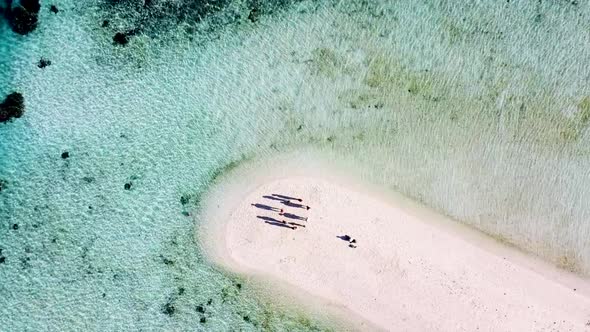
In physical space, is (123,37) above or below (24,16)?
above

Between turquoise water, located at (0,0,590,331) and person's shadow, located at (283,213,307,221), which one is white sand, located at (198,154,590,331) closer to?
person's shadow, located at (283,213,307,221)

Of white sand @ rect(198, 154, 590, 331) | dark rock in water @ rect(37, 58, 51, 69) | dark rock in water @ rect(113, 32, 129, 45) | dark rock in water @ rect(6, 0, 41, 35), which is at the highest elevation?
dark rock in water @ rect(113, 32, 129, 45)

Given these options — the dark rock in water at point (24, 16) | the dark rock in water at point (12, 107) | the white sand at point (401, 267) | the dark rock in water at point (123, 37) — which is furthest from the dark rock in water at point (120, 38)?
the white sand at point (401, 267)

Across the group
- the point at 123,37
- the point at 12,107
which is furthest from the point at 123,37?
the point at 12,107

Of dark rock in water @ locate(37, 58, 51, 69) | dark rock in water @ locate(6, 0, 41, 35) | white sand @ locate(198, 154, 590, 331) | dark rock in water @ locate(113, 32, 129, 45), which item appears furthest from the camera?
dark rock in water @ locate(113, 32, 129, 45)

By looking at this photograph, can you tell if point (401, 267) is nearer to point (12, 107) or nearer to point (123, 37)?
point (123, 37)

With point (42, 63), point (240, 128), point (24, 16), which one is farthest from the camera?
point (240, 128)

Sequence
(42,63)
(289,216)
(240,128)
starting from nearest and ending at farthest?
(289,216) → (42,63) → (240,128)

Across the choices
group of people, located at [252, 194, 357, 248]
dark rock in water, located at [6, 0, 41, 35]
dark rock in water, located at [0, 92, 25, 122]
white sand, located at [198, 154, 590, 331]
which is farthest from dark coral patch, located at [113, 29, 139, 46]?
group of people, located at [252, 194, 357, 248]
